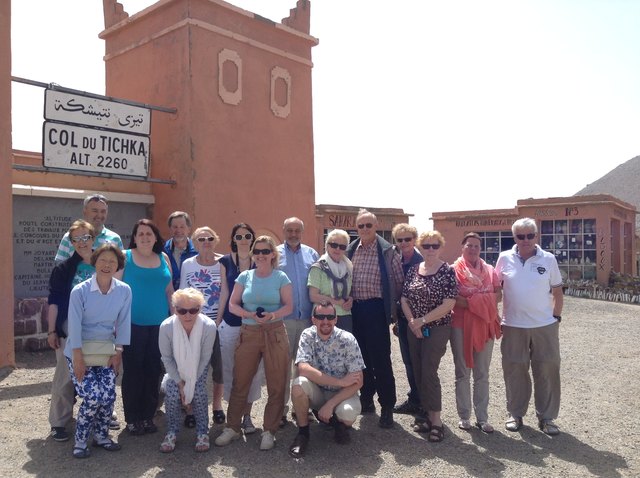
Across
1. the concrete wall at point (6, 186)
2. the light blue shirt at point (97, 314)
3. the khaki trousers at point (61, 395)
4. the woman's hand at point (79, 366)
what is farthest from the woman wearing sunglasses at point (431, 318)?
the concrete wall at point (6, 186)

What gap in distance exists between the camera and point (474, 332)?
182 inches

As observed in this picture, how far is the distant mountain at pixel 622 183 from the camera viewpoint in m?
62.4

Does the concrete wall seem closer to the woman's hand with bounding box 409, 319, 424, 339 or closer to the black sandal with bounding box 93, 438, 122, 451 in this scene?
the black sandal with bounding box 93, 438, 122, 451

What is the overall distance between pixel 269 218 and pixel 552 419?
5.58m

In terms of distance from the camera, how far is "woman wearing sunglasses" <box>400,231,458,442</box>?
450cm

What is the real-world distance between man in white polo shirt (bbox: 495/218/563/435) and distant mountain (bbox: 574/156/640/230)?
6239 cm

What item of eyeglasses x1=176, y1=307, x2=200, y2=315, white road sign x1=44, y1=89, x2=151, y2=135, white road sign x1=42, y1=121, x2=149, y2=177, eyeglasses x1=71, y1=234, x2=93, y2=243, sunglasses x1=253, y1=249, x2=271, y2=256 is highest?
white road sign x1=44, y1=89, x2=151, y2=135

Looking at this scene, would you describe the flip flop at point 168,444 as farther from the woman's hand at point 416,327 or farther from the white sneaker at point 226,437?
the woman's hand at point 416,327

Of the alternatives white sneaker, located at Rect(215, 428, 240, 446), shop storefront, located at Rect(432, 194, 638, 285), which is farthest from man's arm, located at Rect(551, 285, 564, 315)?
shop storefront, located at Rect(432, 194, 638, 285)

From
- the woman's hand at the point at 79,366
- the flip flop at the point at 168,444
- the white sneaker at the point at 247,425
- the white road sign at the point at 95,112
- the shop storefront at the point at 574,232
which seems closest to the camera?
the woman's hand at the point at 79,366

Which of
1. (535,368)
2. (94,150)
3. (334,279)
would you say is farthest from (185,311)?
(94,150)

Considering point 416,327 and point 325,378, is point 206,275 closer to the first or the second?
point 325,378

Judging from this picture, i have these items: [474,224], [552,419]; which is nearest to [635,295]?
[474,224]

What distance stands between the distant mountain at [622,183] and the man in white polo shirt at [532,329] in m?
62.4
